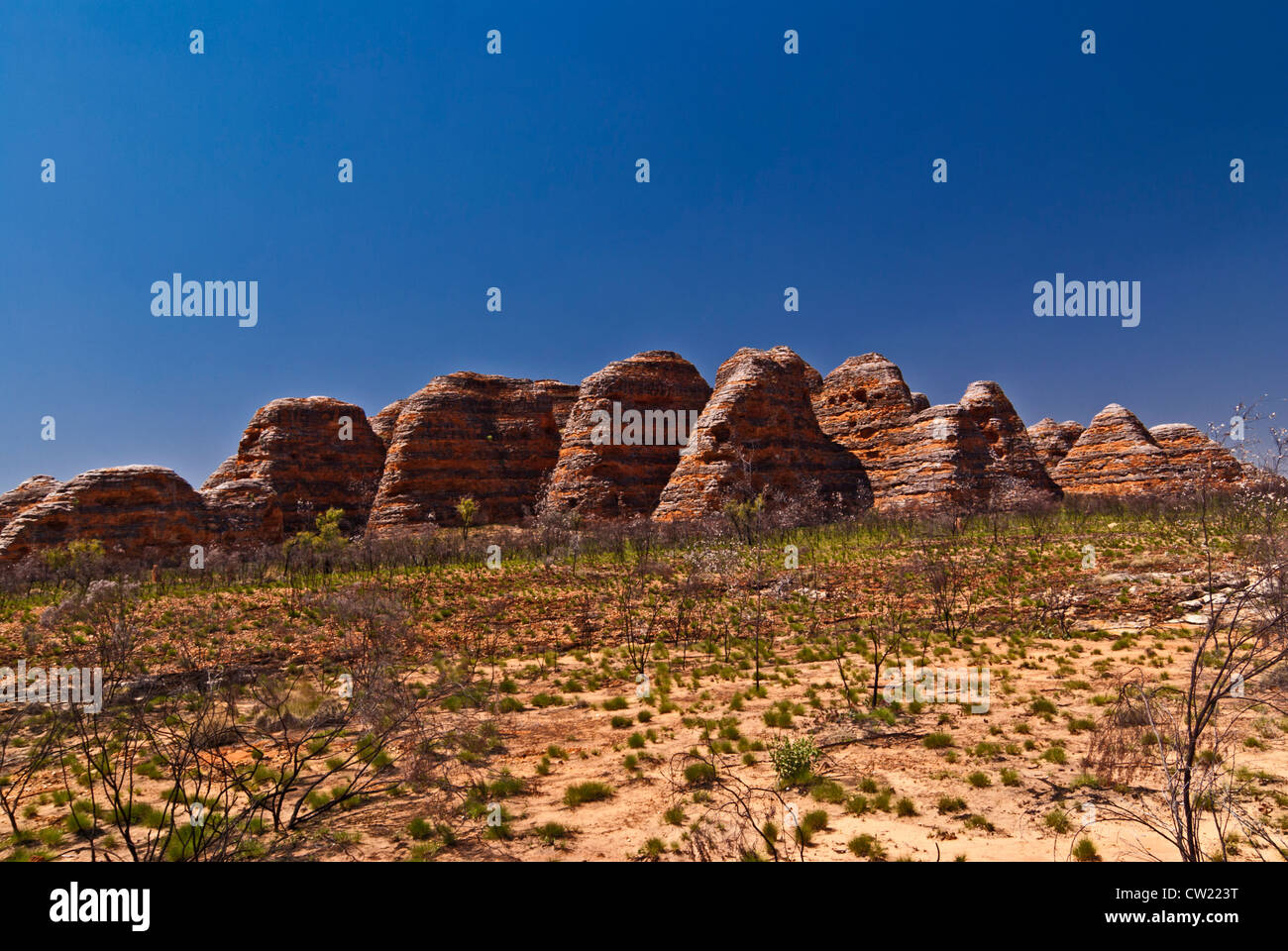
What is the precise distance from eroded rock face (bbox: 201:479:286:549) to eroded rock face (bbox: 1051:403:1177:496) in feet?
221

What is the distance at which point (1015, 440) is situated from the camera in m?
50.6

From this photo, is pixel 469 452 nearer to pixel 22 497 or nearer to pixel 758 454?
pixel 758 454

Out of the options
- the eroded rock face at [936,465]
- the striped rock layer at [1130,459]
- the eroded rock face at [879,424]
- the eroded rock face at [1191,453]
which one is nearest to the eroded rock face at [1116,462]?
the striped rock layer at [1130,459]

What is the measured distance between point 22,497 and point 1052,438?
105014mm

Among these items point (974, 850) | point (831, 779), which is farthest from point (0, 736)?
point (974, 850)

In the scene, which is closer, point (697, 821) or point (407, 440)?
point (697, 821)

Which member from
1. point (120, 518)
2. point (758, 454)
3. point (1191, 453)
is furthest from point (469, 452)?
point (1191, 453)

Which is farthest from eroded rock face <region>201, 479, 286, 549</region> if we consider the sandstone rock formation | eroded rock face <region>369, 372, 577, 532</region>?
the sandstone rock formation

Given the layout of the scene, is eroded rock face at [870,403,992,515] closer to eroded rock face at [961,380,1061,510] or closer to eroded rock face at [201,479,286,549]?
eroded rock face at [961,380,1061,510]

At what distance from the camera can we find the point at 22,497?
176 ft

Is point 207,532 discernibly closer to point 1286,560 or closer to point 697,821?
point 697,821

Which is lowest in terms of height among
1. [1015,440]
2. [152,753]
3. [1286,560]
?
[152,753]

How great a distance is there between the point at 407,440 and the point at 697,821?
56.5 m

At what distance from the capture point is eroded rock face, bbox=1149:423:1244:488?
141 feet
